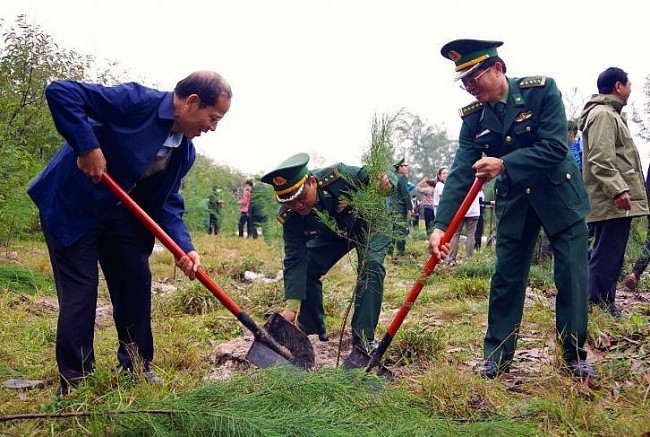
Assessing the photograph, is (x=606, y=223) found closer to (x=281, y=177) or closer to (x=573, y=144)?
(x=573, y=144)

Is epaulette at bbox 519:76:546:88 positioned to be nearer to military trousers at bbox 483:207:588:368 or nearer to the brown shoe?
military trousers at bbox 483:207:588:368

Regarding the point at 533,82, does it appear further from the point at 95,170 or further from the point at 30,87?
the point at 30,87

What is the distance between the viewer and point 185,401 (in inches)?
89.4

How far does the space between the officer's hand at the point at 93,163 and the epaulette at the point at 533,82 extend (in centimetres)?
236

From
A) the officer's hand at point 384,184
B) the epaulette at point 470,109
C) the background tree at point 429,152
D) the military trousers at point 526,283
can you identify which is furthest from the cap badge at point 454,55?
the background tree at point 429,152

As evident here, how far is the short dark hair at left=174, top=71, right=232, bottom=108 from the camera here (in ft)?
9.73

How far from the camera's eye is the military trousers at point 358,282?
380 centimetres

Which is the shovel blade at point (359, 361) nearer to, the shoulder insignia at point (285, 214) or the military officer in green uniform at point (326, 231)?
the military officer in green uniform at point (326, 231)

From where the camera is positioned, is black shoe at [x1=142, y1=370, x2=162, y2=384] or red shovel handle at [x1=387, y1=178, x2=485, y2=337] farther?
red shovel handle at [x1=387, y1=178, x2=485, y2=337]

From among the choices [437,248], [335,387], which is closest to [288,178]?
[437,248]

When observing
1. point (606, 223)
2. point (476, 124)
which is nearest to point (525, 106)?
point (476, 124)

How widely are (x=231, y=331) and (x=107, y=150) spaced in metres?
2.47

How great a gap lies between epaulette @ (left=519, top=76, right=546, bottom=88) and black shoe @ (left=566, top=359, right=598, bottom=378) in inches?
61.8

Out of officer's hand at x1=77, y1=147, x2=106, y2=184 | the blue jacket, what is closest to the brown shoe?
the blue jacket
